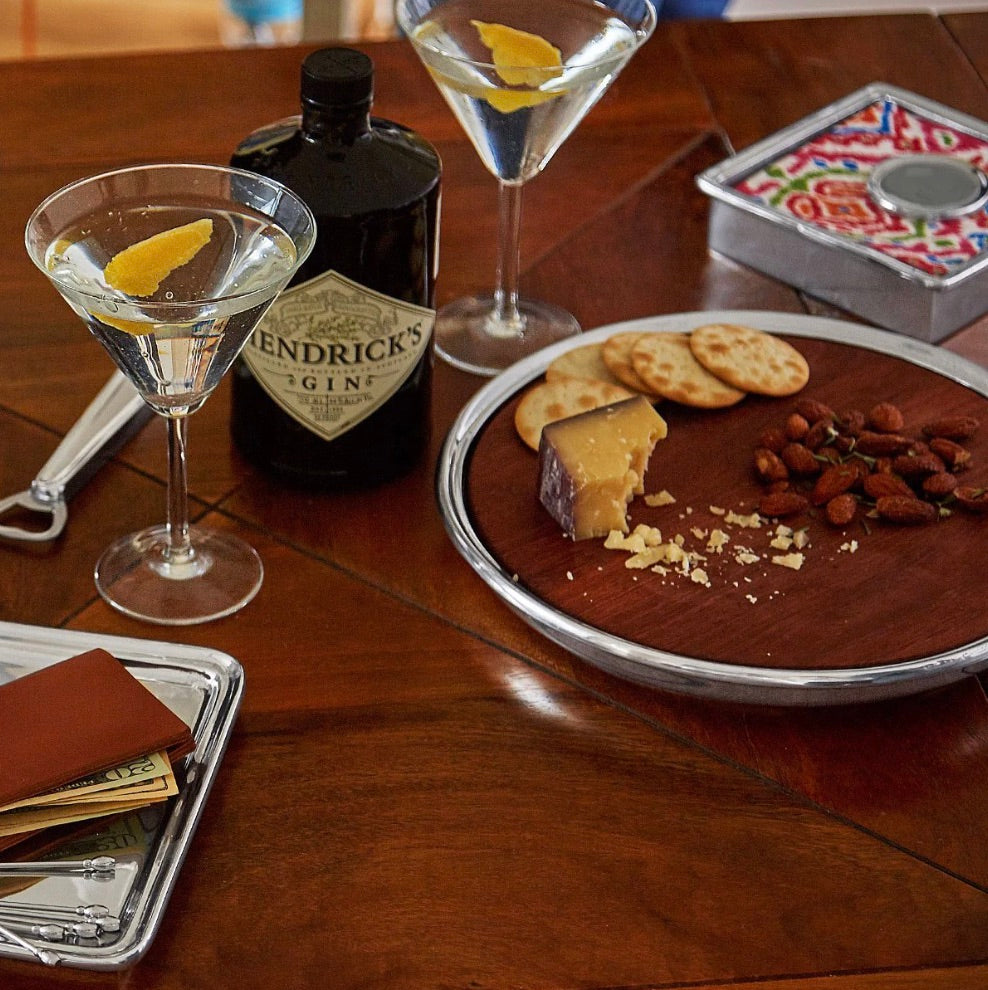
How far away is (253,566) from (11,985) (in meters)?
0.32

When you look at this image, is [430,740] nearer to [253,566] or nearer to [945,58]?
[253,566]

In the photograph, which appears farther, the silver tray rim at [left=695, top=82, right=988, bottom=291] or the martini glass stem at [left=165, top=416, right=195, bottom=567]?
the silver tray rim at [left=695, top=82, right=988, bottom=291]

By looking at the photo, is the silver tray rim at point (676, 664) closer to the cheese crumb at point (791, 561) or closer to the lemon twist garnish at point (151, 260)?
the cheese crumb at point (791, 561)

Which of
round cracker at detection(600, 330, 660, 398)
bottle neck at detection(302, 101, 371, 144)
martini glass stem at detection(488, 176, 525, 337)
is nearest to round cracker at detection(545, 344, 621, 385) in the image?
round cracker at detection(600, 330, 660, 398)

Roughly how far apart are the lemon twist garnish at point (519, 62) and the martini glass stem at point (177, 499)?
0.32m

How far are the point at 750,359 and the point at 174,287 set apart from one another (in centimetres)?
43

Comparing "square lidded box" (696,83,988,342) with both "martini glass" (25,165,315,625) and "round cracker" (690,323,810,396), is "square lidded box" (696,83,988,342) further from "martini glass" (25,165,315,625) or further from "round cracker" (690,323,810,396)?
"martini glass" (25,165,315,625)

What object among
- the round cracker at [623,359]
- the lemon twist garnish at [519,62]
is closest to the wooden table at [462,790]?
the round cracker at [623,359]

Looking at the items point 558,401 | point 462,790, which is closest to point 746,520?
point 558,401

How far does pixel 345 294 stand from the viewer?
91 centimetres

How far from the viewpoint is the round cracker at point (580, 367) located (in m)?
1.04

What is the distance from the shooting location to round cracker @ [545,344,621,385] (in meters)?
1.04

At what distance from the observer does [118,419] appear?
1023 millimetres

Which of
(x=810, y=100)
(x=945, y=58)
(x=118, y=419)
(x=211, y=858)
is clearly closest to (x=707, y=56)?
(x=810, y=100)
